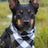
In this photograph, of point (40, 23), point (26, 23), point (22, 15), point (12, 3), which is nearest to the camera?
point (26, 23)

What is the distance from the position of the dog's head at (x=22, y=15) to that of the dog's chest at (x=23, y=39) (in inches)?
4.9

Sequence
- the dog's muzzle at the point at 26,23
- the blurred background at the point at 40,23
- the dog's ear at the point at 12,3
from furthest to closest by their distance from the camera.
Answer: the blurred background at the point at 40,23 < the dog's ear at the point at 12,3 < the dog's muzzle at the point at 26,23

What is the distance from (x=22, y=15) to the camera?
5.02 m

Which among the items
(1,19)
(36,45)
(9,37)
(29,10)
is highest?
(29,10)

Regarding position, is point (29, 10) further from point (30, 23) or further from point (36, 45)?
point (36, 45)

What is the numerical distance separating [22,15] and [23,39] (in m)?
0.46

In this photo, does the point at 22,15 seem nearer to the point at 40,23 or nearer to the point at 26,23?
the point at 26,23

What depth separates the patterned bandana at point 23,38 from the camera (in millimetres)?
4949

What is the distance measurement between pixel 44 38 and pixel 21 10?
1.00 meters

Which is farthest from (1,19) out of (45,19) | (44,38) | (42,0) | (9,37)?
(9,37)

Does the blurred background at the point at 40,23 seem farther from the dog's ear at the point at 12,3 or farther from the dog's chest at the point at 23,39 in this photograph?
the dog's ear at the point at 12,3

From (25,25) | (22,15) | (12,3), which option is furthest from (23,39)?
(12,3)

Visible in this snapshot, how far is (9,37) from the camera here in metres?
4.92

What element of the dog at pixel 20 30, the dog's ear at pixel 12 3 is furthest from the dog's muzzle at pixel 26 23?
the dog's ear at pixel 12 3
